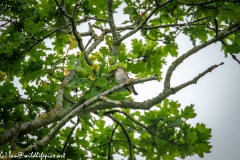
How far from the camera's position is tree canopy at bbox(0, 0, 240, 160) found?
3199 mm

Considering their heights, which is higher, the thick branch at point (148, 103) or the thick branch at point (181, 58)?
the thick branch at point (181, 58)

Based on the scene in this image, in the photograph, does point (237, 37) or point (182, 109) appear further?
point (182, 109)

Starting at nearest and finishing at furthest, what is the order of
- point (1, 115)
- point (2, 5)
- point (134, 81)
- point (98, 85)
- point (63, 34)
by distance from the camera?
point (134, 81) → point (98, 85) → point (1, 115) → point (2, 5) → point (63, 34)

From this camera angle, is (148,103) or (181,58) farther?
(181,58)

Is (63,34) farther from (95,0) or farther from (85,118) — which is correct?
(85,118)

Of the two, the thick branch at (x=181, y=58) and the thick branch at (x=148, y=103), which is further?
the thick branch at (x=181, y=58)

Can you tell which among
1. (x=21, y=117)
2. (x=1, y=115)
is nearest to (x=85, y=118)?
(x=21, y=117)

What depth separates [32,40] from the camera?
3605mm

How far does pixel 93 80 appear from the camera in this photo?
9.93ft

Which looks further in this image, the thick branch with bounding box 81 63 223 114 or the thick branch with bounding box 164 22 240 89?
the thick branch with bounding box 164 22 240 89

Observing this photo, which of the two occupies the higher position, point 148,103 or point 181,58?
point 181,58

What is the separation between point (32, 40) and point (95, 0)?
51.6 inches

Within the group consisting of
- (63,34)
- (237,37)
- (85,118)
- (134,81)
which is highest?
(63,34)

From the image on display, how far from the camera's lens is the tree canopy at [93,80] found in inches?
126
